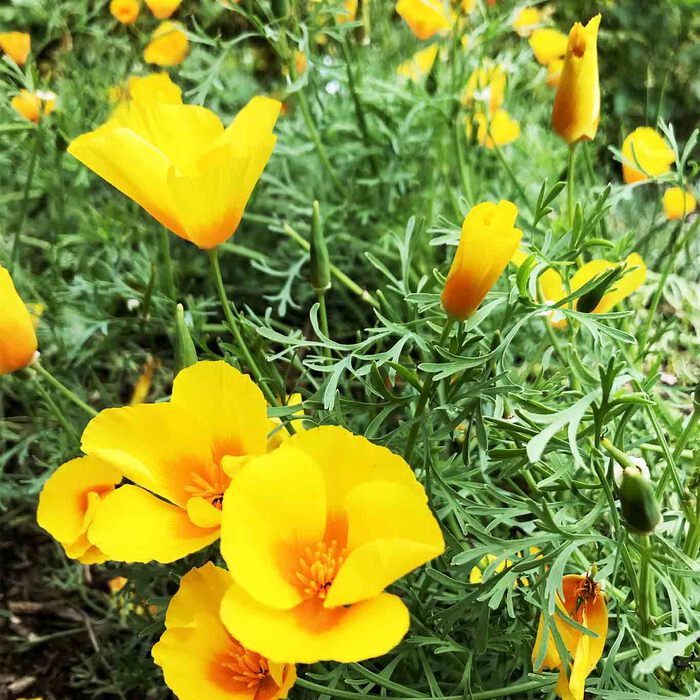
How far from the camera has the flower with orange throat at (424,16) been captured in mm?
1276

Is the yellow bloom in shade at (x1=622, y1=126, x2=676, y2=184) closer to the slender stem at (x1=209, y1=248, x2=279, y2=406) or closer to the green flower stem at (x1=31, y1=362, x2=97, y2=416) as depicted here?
the slender stem at (x1=209, y1=248, x2=279, y2=406)

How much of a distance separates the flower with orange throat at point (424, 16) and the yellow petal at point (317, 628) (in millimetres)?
1038

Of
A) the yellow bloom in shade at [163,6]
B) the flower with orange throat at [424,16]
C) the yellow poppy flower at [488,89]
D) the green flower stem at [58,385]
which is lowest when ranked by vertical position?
the green flower stem at [58,385]

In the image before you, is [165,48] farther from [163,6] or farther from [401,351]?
[401,351]

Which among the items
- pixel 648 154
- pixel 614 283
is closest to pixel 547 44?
pixel 648 154

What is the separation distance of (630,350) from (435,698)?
566mm

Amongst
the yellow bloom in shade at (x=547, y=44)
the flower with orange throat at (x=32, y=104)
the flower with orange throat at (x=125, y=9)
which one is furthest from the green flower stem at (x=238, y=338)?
the yellow bloom in shade at (x=547, y=44)

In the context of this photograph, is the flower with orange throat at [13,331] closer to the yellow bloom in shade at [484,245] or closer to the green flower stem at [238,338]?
the green flower stem at [238,338]

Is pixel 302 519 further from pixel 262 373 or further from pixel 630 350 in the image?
pixel 630 350

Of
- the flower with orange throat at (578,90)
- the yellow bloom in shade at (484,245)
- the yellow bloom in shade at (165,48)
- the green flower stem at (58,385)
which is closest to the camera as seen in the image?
the yellow bloom in shade at (484,245)

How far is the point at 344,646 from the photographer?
0.49 meters

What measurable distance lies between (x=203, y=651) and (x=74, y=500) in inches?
7.2

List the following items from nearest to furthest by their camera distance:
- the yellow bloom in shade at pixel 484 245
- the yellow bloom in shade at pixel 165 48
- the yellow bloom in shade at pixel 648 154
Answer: the yellow bloom in shade at pixel 484 245 → the yellow bloom in shade at pixel 648 154 → the yellow bloom in shade at pixel 165 48

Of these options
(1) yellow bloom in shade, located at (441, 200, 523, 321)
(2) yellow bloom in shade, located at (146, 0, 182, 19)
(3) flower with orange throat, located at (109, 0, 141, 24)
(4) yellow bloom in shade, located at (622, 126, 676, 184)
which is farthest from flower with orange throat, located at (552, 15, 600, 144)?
(3) flower with orange throat, located at (109, 0, 141, 24)
